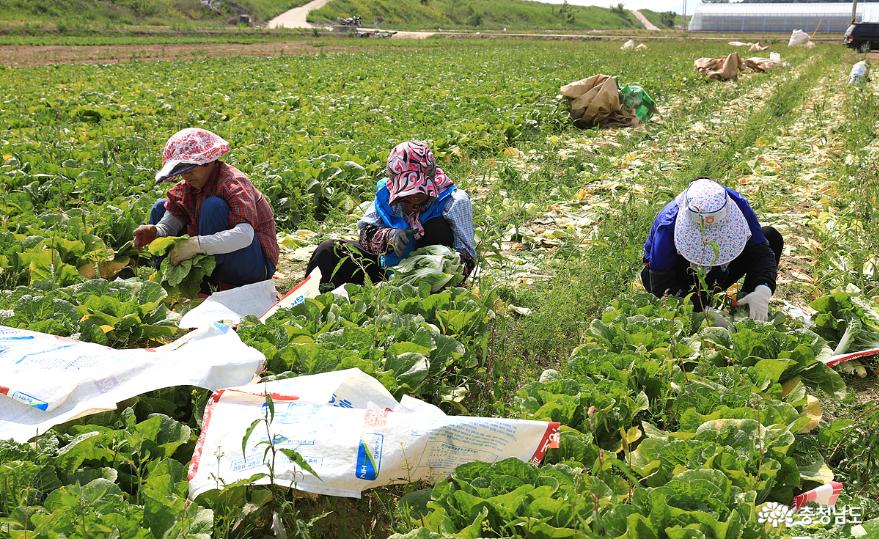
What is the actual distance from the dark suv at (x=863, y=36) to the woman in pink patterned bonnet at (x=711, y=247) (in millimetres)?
30219

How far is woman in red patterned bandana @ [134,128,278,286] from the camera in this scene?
3.96 m

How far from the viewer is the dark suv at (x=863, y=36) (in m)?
28.5

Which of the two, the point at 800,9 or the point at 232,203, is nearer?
the point at 232,203

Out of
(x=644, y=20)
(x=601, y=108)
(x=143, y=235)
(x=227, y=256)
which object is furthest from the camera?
(x=644, y=20)

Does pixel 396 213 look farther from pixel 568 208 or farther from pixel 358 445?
pixel 568 208

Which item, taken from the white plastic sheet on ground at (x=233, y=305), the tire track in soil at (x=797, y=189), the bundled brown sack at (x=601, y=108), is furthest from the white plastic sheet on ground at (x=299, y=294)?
the bundled brown sack at (x=601, y=108)

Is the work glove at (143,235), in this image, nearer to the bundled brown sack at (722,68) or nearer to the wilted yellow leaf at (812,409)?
the wilted yellow leaf at (812,409)

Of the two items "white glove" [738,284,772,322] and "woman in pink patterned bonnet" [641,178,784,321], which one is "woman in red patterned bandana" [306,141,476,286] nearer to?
"woman in pink patterned bonnet" [641,178,784,321]

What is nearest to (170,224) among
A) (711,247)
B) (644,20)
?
(711,247)

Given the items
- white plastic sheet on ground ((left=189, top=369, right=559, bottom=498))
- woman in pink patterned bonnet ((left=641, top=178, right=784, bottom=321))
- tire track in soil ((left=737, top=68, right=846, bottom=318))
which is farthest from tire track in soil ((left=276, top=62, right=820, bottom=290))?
white plastic sheet on ground ((left=189, top=369, right=559, bottom=498))

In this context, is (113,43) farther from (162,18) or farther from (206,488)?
(206,488)

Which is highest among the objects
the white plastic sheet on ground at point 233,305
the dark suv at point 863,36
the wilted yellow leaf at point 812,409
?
the dark suv at point 863,36

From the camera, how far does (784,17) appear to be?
185 ft

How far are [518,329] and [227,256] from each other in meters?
1.79
